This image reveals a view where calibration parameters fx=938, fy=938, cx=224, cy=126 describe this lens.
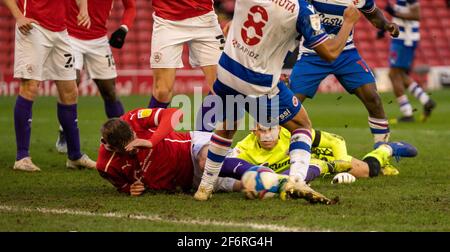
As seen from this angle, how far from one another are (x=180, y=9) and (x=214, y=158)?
102 inches

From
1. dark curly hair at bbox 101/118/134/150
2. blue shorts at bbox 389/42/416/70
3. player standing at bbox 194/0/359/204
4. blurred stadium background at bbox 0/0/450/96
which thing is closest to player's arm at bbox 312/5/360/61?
player standing at bbox 194/0/359/204

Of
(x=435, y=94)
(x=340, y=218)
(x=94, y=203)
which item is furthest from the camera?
(x=435, y=94)

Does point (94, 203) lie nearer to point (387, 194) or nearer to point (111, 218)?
point (111, 218)

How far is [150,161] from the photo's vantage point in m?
7.32

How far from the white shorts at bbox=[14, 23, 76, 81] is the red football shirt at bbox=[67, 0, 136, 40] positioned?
1098mm

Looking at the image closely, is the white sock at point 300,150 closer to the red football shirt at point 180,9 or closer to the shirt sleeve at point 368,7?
the shirt sleeve at point 368,7

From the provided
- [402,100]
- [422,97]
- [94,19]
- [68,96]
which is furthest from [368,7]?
[422,97]

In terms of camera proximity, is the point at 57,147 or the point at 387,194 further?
the point at 57,147

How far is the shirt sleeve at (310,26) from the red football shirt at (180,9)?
2827mm

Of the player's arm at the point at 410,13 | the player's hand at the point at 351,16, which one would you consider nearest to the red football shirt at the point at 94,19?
the player's hand at the point at 351,16

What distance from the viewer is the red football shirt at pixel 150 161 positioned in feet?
23.8
